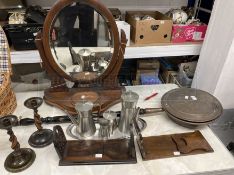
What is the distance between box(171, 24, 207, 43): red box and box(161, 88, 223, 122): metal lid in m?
0.39

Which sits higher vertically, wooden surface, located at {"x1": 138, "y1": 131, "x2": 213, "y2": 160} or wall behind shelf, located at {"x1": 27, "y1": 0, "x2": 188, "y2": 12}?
wall behind shelf, located at {"x1": 27, "y1": 0, "x2": 188, "y2": 12}

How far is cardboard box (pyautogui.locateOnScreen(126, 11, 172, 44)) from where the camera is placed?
3.46 ft

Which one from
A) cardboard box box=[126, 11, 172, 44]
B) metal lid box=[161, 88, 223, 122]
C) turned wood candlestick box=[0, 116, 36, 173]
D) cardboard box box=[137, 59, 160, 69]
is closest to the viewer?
turned wood candlestick box=[0, 116, 36, 173]

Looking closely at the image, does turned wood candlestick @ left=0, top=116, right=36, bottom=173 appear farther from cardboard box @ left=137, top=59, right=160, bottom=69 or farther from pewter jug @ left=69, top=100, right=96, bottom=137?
cardboard box @ left=137, top=59, right=160, bottom=69

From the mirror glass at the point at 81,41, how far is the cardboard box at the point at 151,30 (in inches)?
12.9

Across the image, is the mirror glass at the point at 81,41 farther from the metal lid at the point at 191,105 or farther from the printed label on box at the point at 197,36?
the printed label on box at the point at 197,36

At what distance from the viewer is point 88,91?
2.68 ft

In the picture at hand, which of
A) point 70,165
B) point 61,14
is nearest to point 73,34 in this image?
A: point 61,14

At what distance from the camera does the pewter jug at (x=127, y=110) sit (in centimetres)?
68

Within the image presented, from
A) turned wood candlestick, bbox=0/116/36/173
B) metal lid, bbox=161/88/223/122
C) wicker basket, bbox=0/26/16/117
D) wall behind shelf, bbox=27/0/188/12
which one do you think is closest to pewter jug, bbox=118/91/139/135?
metal lid, bbox=161/88/223/122

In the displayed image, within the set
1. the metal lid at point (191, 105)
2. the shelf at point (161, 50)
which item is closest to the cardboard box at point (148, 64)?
the shelf at point (161, 50)

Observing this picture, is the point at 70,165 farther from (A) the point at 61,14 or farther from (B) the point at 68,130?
(A) the point at 61,14

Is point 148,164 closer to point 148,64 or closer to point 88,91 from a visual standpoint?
point 88,91

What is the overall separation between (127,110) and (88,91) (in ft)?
0.65
